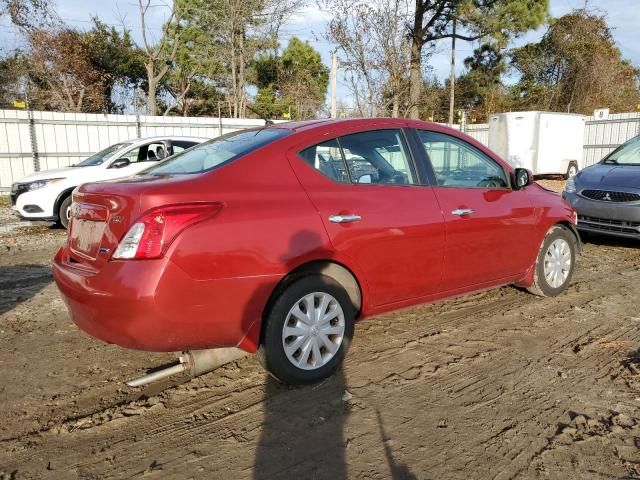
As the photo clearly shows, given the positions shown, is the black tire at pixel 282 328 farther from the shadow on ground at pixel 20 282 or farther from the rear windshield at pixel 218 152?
the shadow on ground at pixel 20 282

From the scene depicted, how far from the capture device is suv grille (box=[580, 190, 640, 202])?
6.68 metres

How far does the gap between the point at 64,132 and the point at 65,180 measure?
6.46m

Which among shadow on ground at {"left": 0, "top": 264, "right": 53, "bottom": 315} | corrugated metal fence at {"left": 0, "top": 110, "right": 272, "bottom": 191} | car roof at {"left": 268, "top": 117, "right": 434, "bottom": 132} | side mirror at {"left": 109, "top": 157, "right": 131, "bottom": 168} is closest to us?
car roof at {"left": 268, "top": 117, "right": 434, "bottom": 132}

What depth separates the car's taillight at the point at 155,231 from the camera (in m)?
2.67

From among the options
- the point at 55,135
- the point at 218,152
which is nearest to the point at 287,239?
the point at 218,152

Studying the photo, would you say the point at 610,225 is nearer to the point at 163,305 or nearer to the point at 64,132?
the point at 163,305

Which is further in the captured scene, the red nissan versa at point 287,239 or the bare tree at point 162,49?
the bare tree at point 162,49

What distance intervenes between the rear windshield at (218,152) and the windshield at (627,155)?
6.41 m

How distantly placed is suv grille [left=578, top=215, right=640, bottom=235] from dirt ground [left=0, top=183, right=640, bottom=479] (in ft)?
8.92

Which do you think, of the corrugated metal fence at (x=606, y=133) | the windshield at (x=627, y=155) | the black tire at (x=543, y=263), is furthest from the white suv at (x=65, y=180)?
the corrugated metal fence at (x=606, y=133)

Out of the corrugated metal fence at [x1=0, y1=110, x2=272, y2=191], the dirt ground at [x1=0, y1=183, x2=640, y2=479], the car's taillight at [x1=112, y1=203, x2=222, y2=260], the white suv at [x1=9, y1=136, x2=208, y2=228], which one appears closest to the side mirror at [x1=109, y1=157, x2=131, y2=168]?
the white suv at [x1=9, y1=136, x2=208, y2=228]

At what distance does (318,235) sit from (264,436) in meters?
1.19

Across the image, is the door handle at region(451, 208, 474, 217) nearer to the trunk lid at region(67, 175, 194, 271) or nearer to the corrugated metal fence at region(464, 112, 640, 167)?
the trunk lid at region(67, 175, 194, 271)

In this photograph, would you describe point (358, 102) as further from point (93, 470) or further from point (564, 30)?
point (564, 30)
